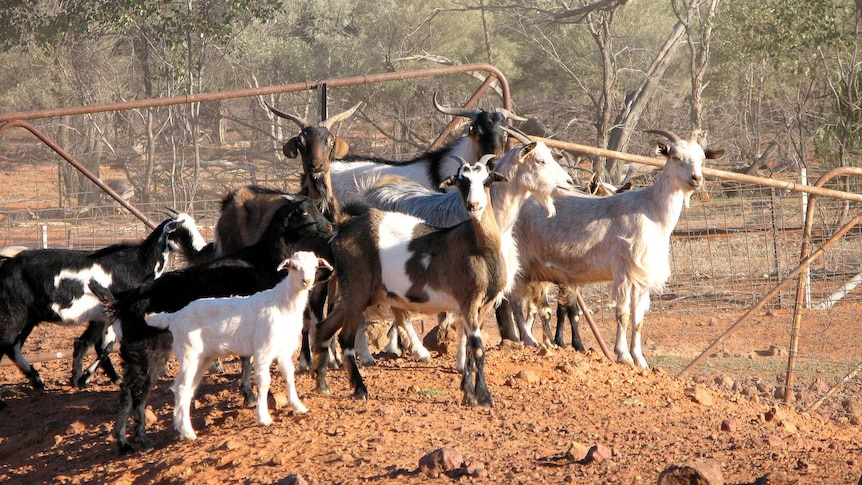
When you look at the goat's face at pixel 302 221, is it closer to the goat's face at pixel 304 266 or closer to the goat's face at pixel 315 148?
the goat's face at pixel 304 266

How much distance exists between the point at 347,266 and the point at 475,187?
43.4 inches

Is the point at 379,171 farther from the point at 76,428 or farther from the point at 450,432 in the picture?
the point at 450,432

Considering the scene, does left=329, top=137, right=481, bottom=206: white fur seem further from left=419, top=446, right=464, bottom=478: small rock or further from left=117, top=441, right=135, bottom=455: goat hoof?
left=419, top=446, right=464, bottom=478: small rock

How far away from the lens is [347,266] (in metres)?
7.17

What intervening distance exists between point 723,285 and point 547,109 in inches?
650

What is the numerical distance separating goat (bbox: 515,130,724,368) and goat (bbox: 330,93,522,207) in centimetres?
90

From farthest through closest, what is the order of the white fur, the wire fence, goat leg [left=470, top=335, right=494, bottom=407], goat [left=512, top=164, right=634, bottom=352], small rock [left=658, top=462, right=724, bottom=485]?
the wire fence → the white fur → goat [left=512, top=164, right=634, bottom=352] → goat leg [left=470, top=335, right=494, bottom=407] → small rock [left=658, top=462, right=724, bottom=485]

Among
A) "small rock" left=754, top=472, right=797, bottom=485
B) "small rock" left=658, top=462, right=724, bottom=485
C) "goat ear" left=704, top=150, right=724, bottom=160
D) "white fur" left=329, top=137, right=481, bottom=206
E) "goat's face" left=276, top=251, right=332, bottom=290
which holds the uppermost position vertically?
"goat ear" left=704, top=150, right=724, bottom=160

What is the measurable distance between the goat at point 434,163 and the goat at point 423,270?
2100mm

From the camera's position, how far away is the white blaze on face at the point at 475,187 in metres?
6.72

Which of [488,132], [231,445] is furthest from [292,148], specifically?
[231,445]

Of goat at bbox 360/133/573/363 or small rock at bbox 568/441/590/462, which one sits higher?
goat at bbox 360/133/573/363

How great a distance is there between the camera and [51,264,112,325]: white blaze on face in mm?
8469

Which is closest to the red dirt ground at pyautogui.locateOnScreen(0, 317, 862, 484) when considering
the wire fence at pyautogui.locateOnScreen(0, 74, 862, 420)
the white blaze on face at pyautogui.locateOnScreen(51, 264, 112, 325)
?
the white blaze on face at pyautogui.locateOnScreen(51, 264, 112, 325)
